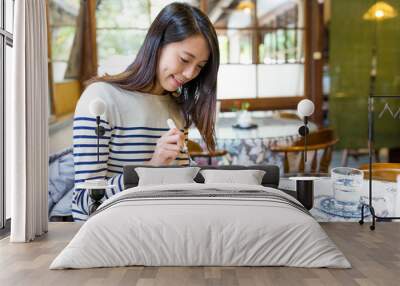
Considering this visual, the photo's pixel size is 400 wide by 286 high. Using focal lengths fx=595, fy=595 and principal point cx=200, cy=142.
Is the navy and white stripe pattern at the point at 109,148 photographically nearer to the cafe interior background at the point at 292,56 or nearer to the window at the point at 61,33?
the window at the point at 61,33

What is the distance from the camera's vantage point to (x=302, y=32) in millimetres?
6672

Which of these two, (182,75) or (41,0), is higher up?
(41,0)

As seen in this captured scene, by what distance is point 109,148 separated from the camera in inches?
176

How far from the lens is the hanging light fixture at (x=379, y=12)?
260 inches

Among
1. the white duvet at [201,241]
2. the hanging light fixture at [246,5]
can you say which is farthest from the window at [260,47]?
the white duvet at [201,241]

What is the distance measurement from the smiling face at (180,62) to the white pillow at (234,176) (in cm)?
75

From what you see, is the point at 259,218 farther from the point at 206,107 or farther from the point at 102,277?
the point at 206,107

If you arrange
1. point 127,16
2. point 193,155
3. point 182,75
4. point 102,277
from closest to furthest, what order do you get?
point 102,277
point 182,75
point 193,155
point 127,16

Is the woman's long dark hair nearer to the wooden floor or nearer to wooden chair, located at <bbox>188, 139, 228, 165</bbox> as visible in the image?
wooden chair, located at <bbox>188, 139, 228, 165</bbox>

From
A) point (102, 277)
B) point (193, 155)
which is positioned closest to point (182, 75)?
point (193, 155)

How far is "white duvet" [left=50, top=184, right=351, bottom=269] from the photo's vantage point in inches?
124

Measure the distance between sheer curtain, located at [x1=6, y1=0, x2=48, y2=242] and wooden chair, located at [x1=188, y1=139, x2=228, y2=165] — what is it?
1297 millimetres

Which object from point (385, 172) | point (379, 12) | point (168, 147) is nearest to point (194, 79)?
point (168, 147)

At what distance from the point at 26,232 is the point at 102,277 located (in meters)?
1.18
